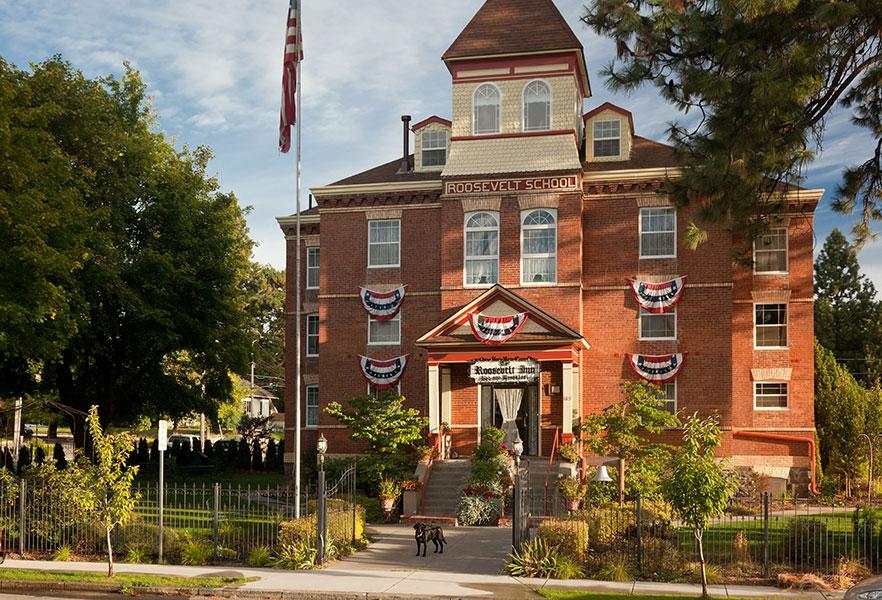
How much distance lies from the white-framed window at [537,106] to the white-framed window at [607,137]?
110 inches

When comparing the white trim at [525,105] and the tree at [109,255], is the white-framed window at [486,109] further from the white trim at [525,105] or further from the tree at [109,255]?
the tree at [109,255]

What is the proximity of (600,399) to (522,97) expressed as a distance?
1114cm

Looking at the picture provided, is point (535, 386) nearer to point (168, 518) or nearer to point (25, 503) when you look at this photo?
point (168, 518)

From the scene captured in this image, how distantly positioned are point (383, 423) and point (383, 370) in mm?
4537

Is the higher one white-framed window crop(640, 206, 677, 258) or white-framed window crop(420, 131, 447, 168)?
white-framed window crop(420, 131, 447, 168)

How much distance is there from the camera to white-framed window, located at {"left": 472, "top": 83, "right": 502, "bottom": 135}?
106ft

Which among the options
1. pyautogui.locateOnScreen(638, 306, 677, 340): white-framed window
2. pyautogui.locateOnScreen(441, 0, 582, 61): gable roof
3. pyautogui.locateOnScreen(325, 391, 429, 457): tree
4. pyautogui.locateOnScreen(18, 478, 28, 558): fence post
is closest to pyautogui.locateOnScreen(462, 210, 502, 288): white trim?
pyautogui.locateOnScreen(325, 391, 429, 457): tree

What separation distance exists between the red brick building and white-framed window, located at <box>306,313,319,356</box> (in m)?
3.39

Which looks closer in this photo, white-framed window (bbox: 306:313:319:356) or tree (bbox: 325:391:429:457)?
Result: tree (bbox: 325:391:429:457)

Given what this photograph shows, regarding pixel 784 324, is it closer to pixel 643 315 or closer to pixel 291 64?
pixel 643 315

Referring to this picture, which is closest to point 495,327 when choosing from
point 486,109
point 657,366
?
point 657,366

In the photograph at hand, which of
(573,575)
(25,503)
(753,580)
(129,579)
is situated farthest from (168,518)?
(753,580)

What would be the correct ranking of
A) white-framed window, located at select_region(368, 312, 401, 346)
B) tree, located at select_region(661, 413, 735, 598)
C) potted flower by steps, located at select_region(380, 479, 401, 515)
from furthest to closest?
white-framed window, located at select_region(368, 312, 401, 346) < potted flower by steps, located at select_region(380, 479, 401, 515) < tree, located at select_region(661, 413, 735, 598)

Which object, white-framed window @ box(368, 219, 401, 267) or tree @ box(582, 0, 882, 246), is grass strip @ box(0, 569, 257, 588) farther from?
white-framed window @ box(368, 219, 401, 267)
